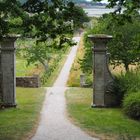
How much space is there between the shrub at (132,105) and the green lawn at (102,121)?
0.24m

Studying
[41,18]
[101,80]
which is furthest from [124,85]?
[41,18]

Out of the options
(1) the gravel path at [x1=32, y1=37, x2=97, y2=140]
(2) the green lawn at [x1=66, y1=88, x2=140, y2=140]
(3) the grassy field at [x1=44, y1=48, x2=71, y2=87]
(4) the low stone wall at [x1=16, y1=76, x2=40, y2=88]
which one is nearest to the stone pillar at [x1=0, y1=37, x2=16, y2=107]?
(1) the gravel path at [x1=32, y1=37, x2=97, y2=140]

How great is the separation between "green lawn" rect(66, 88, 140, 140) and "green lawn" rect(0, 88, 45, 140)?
141 centimetres

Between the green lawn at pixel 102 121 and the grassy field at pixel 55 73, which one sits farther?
the grassy field at pixel 55 73

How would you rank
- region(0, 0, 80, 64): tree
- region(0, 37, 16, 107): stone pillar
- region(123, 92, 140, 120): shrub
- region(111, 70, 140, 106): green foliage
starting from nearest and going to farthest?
region(0, 0, 80, 64): tree, region(123, 92, 140, 120): shrub, region(111, 70, 140, 106): green foliage, region(0, 37, 16, 107): stone pillar

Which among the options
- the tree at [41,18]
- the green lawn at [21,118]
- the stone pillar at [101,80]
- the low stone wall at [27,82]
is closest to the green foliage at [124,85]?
the stone pillar at [101,80]

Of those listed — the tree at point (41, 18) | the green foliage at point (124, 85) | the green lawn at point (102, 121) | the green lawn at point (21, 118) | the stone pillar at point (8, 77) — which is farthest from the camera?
the stone pillar at point (8, 77)

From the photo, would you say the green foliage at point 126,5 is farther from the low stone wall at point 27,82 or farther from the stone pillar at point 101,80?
the low stone wall at point 27,82

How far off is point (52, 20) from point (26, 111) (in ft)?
24.4

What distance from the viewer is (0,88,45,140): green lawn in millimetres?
14898

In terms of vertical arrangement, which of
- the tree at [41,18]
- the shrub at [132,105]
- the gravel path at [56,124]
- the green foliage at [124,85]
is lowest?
the gravel path at [56,124]

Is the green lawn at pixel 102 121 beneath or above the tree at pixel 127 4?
beneath

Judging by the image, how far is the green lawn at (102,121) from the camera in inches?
596

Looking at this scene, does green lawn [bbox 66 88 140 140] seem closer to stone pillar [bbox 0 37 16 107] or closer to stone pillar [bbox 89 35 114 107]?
stone pillar [bbox 89 35 114 107]
